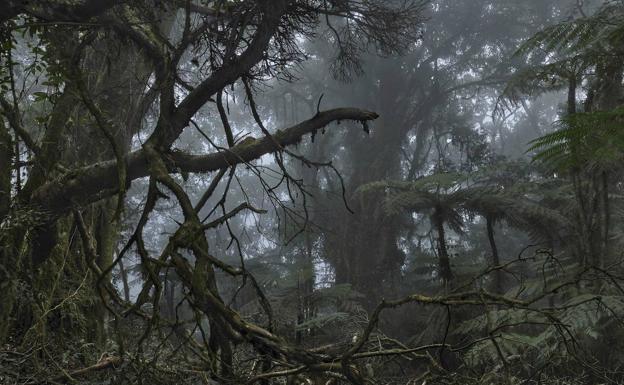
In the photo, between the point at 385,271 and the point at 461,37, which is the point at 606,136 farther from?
the point at 461,37

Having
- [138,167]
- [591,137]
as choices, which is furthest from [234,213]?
[591,137]

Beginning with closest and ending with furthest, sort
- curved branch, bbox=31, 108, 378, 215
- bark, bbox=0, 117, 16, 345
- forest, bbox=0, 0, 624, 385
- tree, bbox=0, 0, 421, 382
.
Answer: forest, bbox=0, 0, 624, 385 → tree, bbox=0, 0, 421, 382 → curved branch, bbox=31, 108, 378, 215 → bark, bbox=0, 117, 16, 345

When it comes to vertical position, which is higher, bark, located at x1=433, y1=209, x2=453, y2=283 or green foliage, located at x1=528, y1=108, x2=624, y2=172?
green foliage, located at x1=528, y1=108, x2=624, y2=172

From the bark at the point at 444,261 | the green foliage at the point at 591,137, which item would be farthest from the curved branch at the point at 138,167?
Result: the bark at the point at 444,261

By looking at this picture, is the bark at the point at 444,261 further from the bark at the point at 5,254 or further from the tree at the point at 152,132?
the bark at the point at 5,254

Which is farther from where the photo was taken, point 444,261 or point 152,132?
point 444,261

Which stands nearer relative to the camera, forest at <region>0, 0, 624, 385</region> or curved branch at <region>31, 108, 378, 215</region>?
forest at <region>0, 0, 624, 385</region>

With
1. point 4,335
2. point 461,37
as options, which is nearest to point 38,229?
point 4,335

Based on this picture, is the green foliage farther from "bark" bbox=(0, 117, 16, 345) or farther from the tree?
"bark" bbox=(0, 117, 16, 345)

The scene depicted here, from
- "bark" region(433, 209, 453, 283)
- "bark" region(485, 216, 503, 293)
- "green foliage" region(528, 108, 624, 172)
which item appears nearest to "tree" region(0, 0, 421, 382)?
"green foliage" region(528, 108, 624, 172)

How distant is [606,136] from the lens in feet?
11.2

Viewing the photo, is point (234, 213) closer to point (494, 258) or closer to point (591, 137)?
point (591, 137)

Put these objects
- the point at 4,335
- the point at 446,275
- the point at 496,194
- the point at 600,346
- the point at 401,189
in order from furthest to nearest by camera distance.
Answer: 1. the point at 401,189
2. the point at 496,194
3. the point at 446,275
4. the point at 600,346
5. the point at 4,335

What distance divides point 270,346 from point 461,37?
563 inches
